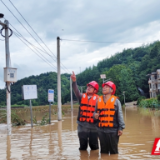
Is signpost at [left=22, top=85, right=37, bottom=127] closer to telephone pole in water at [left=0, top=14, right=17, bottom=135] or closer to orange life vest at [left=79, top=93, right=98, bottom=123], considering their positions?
telephone pole in water at [left=0, top=14, right=17, bottom=135]

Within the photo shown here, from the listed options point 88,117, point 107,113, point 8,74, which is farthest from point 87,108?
point 8,74

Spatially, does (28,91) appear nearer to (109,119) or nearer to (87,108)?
(87,108)

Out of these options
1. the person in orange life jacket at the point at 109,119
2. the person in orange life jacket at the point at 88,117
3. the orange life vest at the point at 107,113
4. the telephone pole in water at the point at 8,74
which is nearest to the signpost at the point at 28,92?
the telephone pole in water at the point at 8,74

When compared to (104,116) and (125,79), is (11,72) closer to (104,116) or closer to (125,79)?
(104,116)

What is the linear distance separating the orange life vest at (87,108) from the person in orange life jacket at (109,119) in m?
0.28

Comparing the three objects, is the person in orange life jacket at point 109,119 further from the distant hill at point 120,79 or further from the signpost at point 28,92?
the distant hill at point 120,79

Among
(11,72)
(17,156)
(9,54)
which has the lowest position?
(17,156)

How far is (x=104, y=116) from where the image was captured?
5.74m

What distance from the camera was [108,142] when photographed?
581 cm

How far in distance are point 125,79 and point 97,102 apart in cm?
6704

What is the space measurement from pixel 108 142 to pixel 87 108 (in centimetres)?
97

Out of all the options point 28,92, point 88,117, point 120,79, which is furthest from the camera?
point 120,79

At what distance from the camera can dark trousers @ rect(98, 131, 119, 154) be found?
5.70 m

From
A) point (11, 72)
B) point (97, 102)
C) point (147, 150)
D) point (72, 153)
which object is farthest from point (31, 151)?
point (11, 72)
